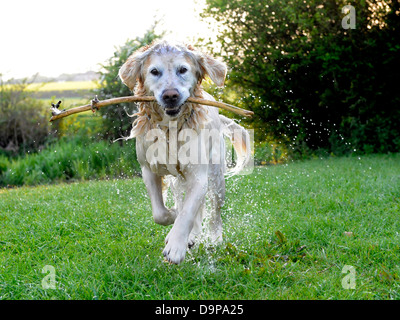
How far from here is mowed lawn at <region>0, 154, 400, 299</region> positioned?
293 centimetres

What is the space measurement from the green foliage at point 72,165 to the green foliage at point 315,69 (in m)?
2.42

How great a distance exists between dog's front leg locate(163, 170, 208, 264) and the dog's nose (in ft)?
1.85

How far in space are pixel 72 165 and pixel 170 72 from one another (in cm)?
516

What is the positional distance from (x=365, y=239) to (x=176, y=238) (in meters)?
1.76

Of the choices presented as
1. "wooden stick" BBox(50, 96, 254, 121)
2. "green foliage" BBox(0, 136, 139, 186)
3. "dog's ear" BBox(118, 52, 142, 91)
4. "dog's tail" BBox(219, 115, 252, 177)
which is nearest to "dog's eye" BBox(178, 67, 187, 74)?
"wooden stick" BBox(50, 96, 254, 121)

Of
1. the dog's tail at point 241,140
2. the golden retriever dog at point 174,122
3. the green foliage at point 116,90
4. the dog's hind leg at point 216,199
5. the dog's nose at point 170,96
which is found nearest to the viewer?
the dog's nose at point 170,96

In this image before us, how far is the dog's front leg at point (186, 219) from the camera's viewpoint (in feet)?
9.61

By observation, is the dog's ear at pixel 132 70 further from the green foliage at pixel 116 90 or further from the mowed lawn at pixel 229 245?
the green foliage at pixel 116 90

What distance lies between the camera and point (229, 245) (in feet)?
11.9

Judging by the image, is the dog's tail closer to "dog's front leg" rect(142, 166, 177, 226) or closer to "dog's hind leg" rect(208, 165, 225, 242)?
"dog's hind leg" rect(208, 165, 225, 242)

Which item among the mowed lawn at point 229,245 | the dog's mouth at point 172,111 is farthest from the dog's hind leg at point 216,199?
the dog's mouth at point 172,111

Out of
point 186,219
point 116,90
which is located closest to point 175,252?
point 186,219
